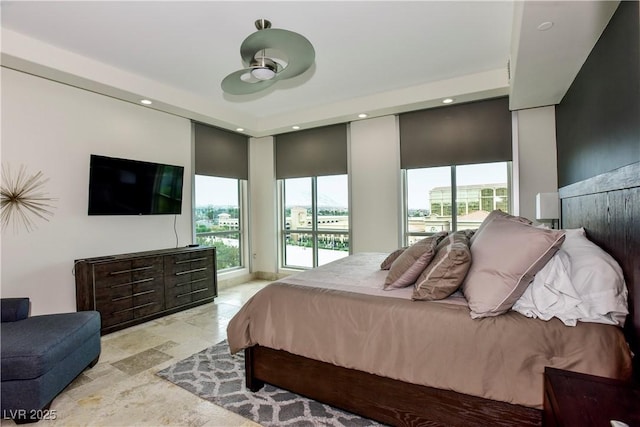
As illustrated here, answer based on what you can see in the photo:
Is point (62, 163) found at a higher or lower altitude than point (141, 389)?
higher

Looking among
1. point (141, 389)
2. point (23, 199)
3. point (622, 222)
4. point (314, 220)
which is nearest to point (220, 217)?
point (314, 220)

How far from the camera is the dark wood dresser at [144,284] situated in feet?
10.8

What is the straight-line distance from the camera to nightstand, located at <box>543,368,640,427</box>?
42.3 inches

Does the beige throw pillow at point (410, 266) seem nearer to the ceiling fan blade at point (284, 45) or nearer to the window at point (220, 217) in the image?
the ceiling fan blade at point (284, 45)

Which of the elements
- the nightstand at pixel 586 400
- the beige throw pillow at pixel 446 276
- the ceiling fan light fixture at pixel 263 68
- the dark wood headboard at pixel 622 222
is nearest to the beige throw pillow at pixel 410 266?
the beige throw pillow at pixel 446 276

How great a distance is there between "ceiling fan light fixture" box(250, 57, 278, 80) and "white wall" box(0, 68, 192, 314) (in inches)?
95.8

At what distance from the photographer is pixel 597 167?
89.2 inches

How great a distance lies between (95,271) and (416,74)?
4253mm

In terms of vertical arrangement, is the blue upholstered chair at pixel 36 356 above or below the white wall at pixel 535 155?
below

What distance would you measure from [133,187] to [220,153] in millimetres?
1680

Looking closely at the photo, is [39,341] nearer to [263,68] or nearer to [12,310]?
[12,310]

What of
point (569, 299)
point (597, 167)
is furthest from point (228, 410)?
point (597, 167)

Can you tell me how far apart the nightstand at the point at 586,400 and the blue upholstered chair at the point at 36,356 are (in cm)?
277

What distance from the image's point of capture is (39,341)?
203 centimetres
